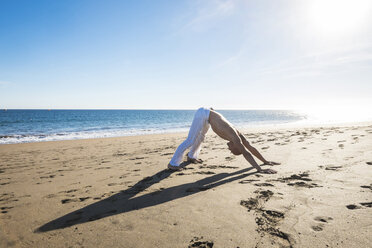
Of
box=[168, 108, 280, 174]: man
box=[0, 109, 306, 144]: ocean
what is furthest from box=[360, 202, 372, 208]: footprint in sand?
box=[0, 109, 306, 144]: ocean

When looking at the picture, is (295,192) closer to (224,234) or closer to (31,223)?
(224,234)

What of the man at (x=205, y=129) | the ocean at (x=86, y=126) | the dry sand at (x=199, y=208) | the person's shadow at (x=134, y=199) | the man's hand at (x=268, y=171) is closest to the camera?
the dry sand at (x=199, y=208)

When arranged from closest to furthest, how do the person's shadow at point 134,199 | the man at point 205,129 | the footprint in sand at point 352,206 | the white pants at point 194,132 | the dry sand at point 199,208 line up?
the dry sand at point 199,208 → the footprint in sand at point 352,206 → the person's shadow at point 134,199 → the man at point 205,129 → the white pants at point 194,132

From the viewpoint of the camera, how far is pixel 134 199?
9.75 ft

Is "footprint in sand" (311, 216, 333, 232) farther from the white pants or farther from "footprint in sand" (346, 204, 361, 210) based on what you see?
the white pants

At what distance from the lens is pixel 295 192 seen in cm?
288

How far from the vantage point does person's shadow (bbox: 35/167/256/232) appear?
2.46m

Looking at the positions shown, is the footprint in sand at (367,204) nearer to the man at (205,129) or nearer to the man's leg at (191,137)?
the man at (205,129)

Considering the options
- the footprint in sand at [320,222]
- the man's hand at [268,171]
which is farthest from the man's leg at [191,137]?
the footprint in sand at [320,222]

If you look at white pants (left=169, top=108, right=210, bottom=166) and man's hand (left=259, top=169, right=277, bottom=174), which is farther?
white pants (left=169, top=108, right=210, bottom=166)

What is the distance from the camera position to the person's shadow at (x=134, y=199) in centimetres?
246

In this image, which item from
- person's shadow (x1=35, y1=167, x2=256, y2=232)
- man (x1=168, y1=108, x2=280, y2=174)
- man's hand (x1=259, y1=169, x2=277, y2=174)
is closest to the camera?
person's shadow (x1=35, y1=167, x2=256, y2=232)

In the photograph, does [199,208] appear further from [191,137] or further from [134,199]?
[191,137]

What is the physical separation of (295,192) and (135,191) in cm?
249
